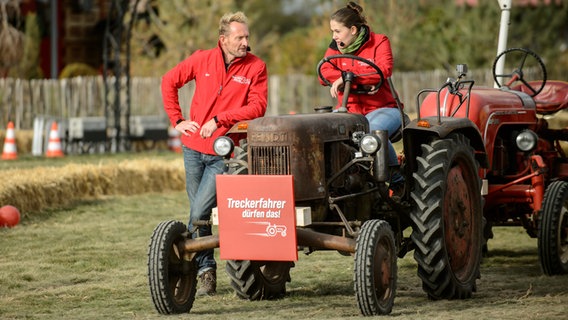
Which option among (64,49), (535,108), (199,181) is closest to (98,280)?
(199,181)

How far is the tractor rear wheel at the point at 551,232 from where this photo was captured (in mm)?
9727

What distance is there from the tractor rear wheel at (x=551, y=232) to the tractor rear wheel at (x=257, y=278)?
7.26 ft

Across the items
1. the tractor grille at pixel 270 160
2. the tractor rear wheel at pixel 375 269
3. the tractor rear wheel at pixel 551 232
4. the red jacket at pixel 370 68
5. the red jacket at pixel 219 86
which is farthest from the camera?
the tractor rear wheel at pixel 551 232

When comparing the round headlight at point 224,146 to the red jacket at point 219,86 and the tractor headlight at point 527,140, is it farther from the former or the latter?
the tractor headlight at point 527,140

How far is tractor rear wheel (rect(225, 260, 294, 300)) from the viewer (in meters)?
8.57

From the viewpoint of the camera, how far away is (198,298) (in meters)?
8.79

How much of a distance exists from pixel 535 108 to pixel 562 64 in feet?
99.4

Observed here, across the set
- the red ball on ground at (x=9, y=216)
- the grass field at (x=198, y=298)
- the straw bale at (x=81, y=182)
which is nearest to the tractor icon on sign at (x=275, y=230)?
the grass field at (x=198, y=298)

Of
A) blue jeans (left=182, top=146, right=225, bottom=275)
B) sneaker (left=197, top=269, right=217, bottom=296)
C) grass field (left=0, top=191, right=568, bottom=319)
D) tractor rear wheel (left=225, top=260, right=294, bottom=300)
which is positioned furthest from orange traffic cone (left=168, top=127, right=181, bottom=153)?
tractor rear wheel (left=225, top=260, right=294, bottom=300)

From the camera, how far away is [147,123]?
27.9m

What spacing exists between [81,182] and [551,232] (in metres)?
8.11

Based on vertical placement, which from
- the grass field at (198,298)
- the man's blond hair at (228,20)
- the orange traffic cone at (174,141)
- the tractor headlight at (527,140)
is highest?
the man's blond hair at (228,20)

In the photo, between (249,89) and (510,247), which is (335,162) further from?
(510,247)

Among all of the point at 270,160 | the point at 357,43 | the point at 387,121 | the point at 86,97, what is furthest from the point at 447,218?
the point at 86,97
